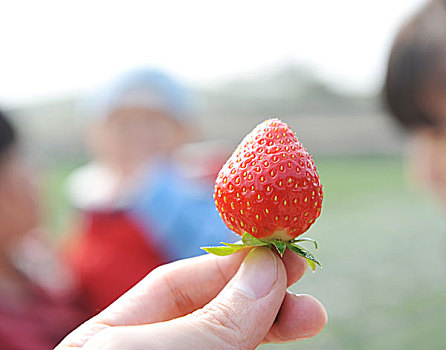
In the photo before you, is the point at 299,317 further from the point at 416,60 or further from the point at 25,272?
the point at 25,272

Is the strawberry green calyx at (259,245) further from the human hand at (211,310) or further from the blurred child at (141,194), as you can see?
the blurred child at (141,194)

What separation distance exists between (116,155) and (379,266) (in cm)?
214

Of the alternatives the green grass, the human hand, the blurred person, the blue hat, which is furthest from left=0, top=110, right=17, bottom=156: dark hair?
the green grass

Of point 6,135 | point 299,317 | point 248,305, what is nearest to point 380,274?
point 6,135

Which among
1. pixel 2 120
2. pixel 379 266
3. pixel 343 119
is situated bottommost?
pixel 343 119

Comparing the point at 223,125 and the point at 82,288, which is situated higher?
the point at 82,288

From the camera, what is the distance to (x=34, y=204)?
1743 mm

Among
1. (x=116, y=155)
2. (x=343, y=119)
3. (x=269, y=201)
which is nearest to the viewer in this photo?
(x=269, y=201)

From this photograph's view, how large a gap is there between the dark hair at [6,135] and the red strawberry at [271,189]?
1166mm

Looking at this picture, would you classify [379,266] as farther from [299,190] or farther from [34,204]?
[299,190]

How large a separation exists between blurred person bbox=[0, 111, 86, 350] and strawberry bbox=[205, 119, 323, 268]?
37.1 inches

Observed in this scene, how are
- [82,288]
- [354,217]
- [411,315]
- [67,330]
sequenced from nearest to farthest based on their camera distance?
1. [67,330]
2. [82,288]
3. [411,315]
4. [354,217]

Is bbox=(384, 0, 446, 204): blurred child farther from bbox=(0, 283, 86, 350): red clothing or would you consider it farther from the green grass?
bbox=(0, 283, 86, 350): red clothing

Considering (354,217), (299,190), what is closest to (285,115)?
(354,217)
